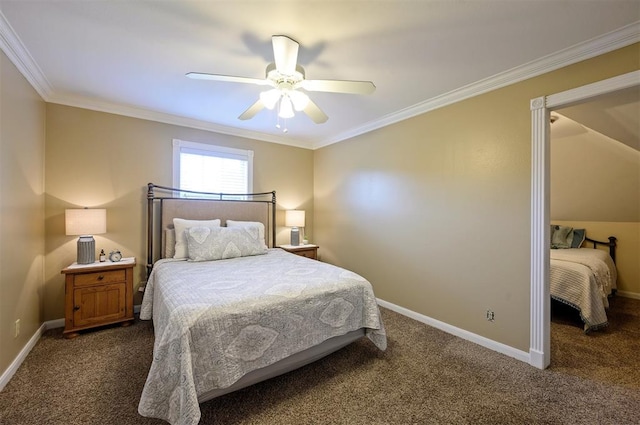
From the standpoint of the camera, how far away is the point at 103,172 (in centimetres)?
324

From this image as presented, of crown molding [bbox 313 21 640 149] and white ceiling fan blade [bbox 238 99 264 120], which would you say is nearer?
crown molding [bbox 313 21 640 149]

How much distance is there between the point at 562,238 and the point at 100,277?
6.96 metres

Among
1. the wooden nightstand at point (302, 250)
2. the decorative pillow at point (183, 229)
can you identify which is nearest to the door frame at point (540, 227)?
the wooden nightstand at point (302, 250)

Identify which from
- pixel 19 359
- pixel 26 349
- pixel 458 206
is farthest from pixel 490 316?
pixel 26 349

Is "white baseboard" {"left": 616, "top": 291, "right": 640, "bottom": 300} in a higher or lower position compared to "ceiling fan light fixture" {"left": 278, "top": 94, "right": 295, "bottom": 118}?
lower

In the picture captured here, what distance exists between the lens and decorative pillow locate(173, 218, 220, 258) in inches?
126

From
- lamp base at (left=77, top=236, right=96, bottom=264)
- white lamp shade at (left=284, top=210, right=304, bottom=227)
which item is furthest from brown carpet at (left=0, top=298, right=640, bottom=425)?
white lamp shade at (left=284, top=210, right=304, bottom=227)

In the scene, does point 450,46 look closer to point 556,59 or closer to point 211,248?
point 556,59

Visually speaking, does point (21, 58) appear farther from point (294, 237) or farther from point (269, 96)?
point (294, 237)

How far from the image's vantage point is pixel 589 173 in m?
4.19

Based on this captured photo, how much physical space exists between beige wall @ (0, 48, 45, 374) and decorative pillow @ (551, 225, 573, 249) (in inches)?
280

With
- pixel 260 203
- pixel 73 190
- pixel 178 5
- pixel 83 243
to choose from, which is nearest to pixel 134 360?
pixel 83 243

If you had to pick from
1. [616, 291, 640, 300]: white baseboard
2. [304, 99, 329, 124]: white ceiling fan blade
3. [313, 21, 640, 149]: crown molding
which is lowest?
[616, 291, 640, 300]: white baseboard

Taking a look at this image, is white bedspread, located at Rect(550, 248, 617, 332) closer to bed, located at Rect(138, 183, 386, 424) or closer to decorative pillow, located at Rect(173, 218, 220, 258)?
bed, located at Rect(138, 183, 386, 424)
